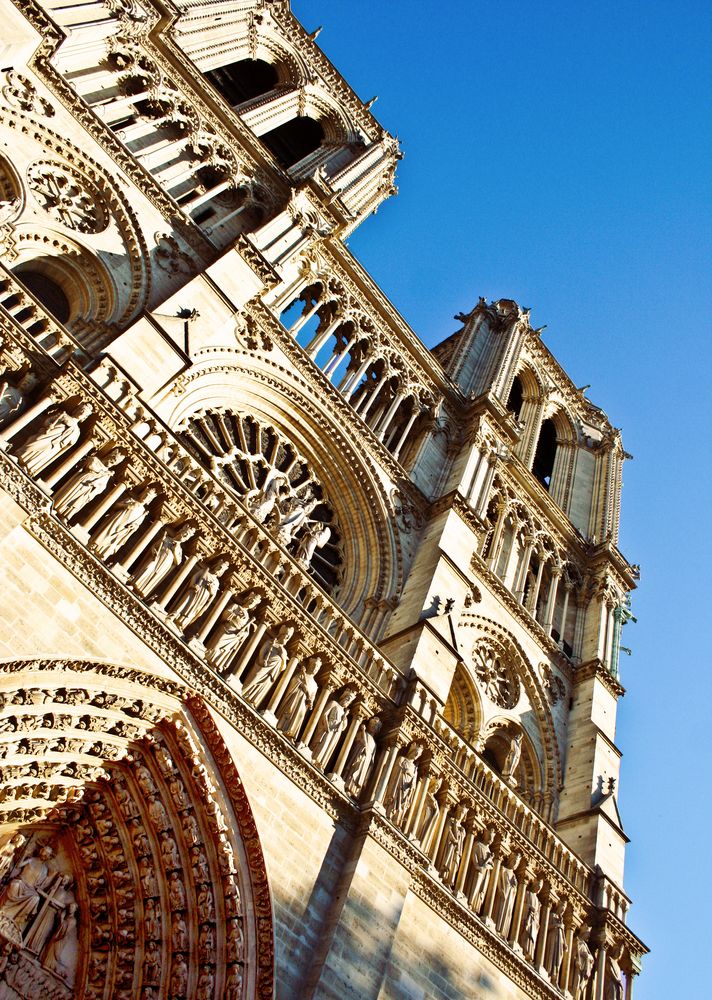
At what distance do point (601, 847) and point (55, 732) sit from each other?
360 inches

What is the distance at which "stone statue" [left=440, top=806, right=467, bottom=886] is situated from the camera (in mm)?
10352

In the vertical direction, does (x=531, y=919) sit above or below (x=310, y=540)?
below

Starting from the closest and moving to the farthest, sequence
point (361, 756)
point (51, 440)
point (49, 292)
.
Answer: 1. point (51, 440)
2. point (361, 756)
3. point (49, 292)

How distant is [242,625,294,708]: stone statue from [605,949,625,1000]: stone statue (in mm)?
6206

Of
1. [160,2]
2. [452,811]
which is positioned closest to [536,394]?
[160,2]

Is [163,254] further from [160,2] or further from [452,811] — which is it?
[452,811]

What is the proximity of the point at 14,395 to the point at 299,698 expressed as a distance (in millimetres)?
4195

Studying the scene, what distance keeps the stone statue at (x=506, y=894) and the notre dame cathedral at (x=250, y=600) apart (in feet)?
0.12

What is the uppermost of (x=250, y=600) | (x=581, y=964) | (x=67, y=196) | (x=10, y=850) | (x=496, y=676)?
(x=67, y=196)

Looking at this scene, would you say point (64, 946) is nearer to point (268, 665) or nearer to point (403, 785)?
point (268, 665)

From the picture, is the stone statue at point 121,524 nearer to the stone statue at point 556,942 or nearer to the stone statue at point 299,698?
the stone statue at point 299,698

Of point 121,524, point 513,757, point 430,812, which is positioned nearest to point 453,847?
point 430,812

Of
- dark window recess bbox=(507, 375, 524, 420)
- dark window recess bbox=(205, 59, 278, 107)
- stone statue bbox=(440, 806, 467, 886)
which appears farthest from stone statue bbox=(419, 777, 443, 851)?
dark window recess bbox=(205, 59, 278, 107)

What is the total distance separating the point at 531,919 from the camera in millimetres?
11273
